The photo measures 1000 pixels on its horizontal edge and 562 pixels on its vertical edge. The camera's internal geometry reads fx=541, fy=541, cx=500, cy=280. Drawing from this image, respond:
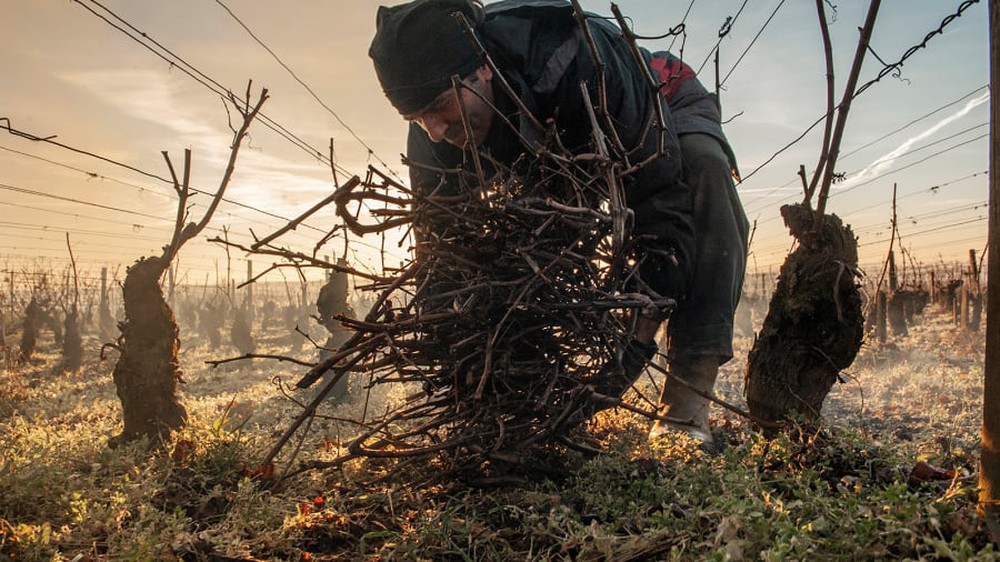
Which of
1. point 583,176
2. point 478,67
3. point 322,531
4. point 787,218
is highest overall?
point 478,67

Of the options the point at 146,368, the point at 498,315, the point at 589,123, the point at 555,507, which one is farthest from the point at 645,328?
the point at 146,368

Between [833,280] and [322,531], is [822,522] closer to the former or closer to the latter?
[833,280]

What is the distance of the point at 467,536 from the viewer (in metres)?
1.53

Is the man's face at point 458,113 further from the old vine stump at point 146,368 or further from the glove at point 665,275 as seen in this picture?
the old vine stump at point 146,368

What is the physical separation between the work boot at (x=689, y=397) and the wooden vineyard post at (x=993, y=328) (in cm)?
132

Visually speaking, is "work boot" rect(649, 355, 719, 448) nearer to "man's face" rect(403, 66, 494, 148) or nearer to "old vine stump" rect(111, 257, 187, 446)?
"man's face" rect(403, 66, 494, 148)

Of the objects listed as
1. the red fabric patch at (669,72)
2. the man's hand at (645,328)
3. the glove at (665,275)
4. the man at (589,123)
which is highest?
the red fabric patch at (669,72)

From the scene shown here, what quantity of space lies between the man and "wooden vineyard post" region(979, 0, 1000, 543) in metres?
1.05

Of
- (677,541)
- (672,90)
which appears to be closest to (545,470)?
(677,541)

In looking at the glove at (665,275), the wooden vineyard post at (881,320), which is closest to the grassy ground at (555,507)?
the glove at (665,275)

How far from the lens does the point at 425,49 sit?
2.20 m

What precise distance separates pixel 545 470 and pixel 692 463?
587 mm

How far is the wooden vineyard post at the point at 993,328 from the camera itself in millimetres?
1032

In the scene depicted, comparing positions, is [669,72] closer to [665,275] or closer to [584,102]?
[584,102]
